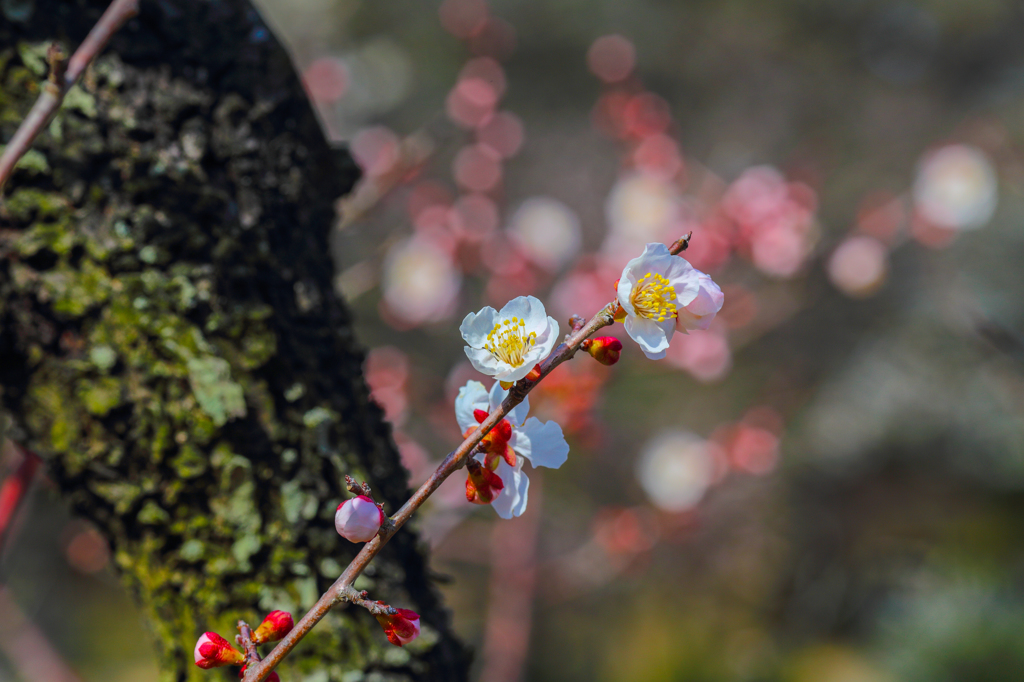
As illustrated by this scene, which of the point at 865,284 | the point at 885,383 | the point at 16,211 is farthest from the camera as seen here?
the point at 885,383

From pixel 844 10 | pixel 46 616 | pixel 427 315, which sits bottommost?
pixel 46 616

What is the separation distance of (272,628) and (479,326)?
0.71 ft

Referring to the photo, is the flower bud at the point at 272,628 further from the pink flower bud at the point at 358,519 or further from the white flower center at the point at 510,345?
the white flower center at the point at 510,345

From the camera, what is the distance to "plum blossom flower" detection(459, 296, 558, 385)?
14.6 inches

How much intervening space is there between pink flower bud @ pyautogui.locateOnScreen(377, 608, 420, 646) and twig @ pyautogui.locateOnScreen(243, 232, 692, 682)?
3cm

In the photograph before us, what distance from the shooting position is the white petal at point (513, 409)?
0.40 meters

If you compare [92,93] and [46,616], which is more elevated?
[92,93]

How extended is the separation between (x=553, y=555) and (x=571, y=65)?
4.65 metres

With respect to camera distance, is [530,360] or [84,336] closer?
[530,360]

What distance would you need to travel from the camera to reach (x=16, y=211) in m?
0.57

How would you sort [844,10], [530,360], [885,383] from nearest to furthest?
[530,360] → [885,383] → [844,10]

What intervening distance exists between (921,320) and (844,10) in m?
4.00

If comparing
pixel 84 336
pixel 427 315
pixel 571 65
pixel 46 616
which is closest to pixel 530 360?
pixel 84 336

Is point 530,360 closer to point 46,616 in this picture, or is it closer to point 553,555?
point 553,555
